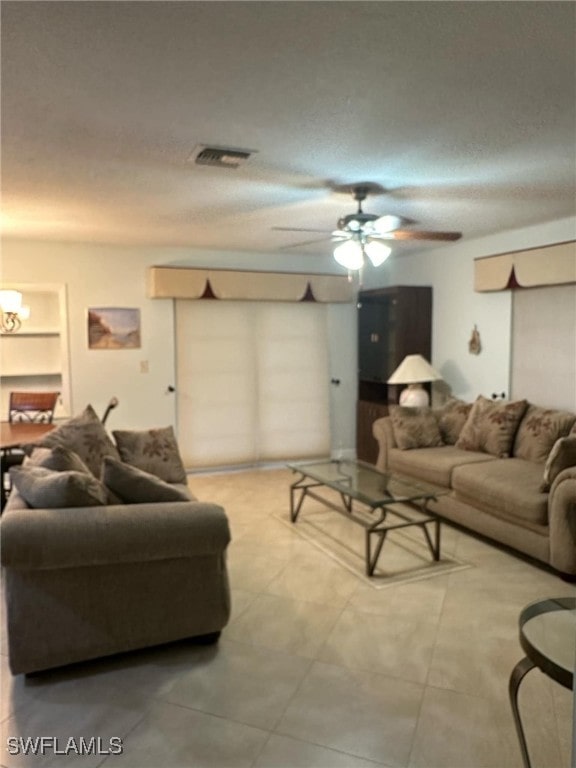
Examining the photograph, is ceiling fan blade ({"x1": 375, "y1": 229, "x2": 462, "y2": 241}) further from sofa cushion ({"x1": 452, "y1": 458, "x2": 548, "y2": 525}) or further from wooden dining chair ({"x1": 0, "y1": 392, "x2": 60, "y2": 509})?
wooden dining chair ({"x1": 0, "y1": 392, "x2": 60, "y2": 509})

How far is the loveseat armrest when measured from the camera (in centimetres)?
226

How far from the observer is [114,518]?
2410 millimetres

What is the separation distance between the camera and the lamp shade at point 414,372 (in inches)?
214

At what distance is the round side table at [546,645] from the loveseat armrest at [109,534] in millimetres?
1295

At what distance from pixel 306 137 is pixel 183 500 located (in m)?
1.80

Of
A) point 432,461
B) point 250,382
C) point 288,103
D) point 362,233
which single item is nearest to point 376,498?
point 432,461

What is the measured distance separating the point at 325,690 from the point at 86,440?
6.91 ft

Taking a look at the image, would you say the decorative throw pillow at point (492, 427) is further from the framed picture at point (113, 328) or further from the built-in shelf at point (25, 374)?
the built-in shelf at point (25, 374)

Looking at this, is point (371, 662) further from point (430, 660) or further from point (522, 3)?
point (522, 3)

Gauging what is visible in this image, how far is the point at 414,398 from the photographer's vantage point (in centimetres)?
548

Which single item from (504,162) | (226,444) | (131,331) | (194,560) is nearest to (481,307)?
(504,162)

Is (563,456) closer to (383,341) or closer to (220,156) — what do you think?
(220,156)

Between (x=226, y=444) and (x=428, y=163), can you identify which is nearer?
(x=428, y=163)

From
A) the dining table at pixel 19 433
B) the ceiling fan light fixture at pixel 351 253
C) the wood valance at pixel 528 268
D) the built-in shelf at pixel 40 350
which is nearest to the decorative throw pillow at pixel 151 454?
the dining table at pixel 19 433
